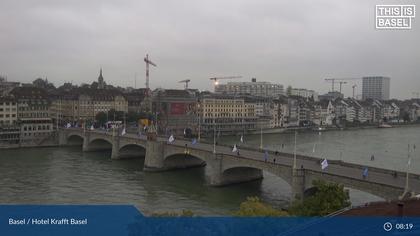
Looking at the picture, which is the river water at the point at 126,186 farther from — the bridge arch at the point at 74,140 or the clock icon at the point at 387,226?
the clock icon at the point at 387,226

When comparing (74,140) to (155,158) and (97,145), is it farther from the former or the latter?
(155,158)

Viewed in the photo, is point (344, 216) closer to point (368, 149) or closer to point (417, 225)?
point (417, 225)

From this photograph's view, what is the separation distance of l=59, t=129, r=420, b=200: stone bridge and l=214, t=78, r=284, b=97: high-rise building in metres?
98.6

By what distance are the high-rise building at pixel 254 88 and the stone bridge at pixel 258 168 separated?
98.6 m

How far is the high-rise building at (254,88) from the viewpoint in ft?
466

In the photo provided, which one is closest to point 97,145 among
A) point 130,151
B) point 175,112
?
point 130,151

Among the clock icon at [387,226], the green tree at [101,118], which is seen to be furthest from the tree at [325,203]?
the green tree at [101,118]

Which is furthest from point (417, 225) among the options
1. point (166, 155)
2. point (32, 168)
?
point (32, 168)

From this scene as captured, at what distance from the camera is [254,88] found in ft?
470

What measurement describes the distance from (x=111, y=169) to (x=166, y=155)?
3.99m

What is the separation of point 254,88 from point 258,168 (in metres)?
118

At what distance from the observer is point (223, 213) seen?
873 inches

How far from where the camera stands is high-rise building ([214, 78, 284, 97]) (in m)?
142

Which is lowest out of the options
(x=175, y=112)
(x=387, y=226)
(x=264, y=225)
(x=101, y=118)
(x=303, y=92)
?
(x=264, y=225)
